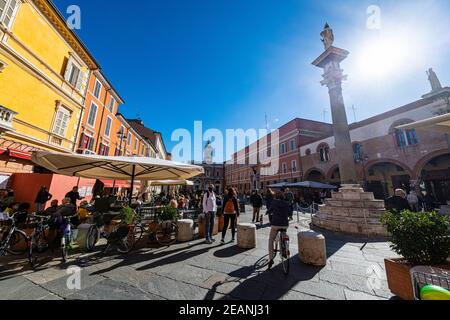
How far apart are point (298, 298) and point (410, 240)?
1916mm

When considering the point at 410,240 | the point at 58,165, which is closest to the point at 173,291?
the point at 410,240

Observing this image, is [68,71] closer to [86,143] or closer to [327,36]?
[86,143]

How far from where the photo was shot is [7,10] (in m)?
9.07

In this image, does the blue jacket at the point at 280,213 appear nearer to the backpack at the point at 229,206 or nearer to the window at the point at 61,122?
the backpack at the point at 229,206

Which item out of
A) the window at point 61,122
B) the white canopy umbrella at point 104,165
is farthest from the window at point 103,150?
the white canopy umbrella at point 104,165

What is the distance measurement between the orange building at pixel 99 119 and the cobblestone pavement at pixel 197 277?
1432 centimetres

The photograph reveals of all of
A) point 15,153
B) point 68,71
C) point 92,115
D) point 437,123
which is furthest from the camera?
point 92,115

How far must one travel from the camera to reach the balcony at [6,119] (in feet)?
26.8

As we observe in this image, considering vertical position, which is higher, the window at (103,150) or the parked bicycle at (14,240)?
the window at (103,150)

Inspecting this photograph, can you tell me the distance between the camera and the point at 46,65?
11.2 meters

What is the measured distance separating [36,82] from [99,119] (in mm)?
7966

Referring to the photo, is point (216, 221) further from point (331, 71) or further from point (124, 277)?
→ point (331, 71)

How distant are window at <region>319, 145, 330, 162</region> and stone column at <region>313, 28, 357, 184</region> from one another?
52.7 feet

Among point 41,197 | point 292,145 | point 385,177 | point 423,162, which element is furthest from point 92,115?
point 385,177
